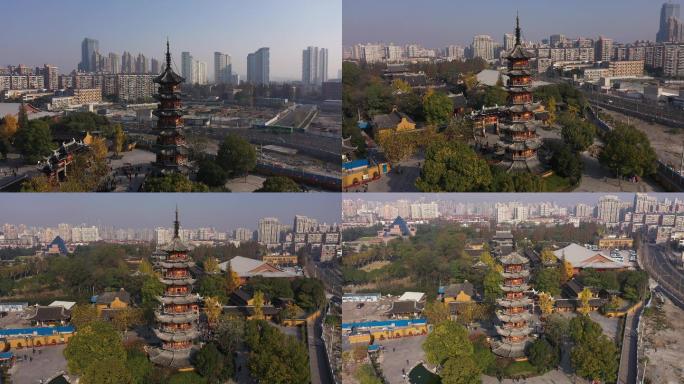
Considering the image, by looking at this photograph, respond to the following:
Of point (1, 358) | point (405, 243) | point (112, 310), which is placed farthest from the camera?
point (405, 243)

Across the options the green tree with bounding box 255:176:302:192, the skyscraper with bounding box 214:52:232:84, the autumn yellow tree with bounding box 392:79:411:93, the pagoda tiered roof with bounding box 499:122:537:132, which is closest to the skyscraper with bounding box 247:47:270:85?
the skyscraper with bounding box 214:52:232:84

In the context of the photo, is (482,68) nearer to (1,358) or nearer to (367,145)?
(367,145)

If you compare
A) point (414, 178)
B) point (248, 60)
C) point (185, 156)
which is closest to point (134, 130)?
point (185, 156)

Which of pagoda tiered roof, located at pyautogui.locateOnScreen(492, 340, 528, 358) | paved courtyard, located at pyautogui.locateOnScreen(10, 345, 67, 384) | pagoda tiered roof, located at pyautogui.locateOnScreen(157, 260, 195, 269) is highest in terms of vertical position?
pagoda tiered roof, located at pyautogui.locateOnScreen(157, 260, 195, 269)

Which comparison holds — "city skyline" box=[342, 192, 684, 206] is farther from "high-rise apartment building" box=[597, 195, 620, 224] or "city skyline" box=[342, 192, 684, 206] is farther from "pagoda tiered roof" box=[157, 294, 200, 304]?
"pagoda tiered roof" box=[157, 294, 200, 304]

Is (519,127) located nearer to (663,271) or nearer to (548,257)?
(548,257)

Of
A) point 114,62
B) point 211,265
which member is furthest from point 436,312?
point 114,62
